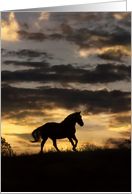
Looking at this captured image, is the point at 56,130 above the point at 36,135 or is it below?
above

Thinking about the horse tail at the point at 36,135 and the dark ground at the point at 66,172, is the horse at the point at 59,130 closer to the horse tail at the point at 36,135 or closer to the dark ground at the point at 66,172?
the horse tail at the point at 36,135

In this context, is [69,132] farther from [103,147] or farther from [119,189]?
[119,189]

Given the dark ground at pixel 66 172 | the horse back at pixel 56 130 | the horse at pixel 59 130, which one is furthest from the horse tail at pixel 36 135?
the dark ground at pixel 66 172

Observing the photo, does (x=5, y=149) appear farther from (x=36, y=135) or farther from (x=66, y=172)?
(x=66, y=172)

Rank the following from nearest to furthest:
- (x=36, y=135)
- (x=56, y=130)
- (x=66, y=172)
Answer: (x=66, y=172) < (x=36, y=135) < (x=56, y=130)

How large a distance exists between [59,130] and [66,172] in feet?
4.72

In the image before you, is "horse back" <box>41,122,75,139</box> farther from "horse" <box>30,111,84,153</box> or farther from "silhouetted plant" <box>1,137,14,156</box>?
"silhouetted plant" <box>1,137,14,156</box>

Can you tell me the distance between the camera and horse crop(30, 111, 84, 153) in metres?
8.43

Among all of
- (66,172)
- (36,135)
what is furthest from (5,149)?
(66,172)

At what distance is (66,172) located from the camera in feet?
24.9

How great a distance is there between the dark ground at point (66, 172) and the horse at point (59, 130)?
47cm

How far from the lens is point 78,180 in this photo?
24.4ft

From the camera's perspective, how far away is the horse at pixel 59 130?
332 inches

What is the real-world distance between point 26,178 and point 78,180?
1295 millimetres
